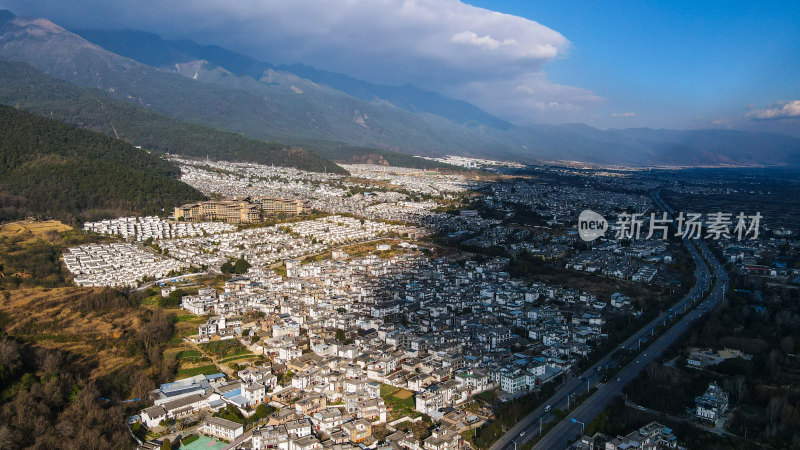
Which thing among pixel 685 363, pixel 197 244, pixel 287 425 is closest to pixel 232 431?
pixel 287 425

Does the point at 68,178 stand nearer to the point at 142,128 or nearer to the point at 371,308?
the point at 371,308

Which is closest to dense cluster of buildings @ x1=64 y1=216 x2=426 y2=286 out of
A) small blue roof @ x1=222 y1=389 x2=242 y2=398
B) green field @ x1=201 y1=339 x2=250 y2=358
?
green field @ x1=201 y1=339 x2=250 y2=358

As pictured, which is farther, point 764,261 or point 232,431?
point 764,261

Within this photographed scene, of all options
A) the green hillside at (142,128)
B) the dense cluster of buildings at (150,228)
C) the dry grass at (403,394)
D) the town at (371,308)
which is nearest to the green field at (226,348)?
the town at (371,308)

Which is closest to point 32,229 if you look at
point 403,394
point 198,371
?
point 198,371

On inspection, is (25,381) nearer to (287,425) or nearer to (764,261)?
(287,425)

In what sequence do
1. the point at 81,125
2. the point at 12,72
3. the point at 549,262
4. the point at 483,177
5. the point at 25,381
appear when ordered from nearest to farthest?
1. the point at 25,381
2. the point at 549,262
3. the point at 81,125
4. the point at 483,177
5. the point at 12,72

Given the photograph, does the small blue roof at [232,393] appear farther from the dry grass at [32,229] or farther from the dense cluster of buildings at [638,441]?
the dry grass at [32,229]
